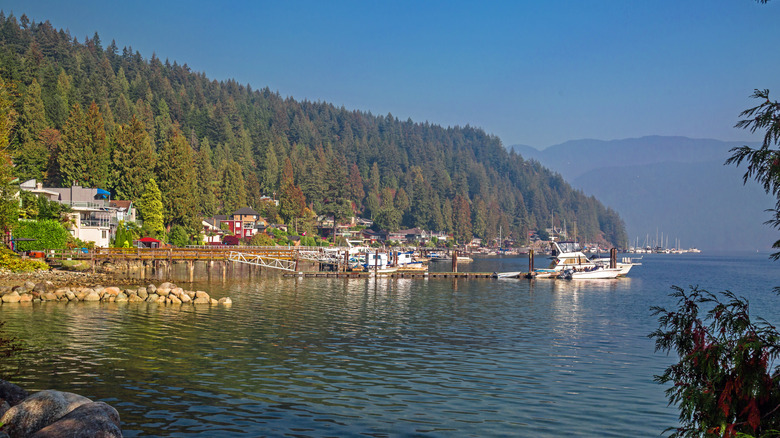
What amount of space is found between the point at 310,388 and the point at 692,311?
1500 centimetres

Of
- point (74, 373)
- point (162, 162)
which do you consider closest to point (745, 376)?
point (74, 373)

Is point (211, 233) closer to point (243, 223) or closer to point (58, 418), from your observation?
point (243, 223)

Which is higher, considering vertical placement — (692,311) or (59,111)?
(59,111)

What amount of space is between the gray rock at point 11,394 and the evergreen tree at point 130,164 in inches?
3596

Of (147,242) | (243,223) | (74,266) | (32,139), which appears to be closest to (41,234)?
(74,266)

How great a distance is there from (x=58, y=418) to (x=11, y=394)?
2.98m

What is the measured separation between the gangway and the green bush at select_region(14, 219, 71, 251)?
19110 millimetres

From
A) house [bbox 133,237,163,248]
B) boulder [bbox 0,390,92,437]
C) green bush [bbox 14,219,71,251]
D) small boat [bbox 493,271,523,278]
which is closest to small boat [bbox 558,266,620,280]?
small boat [bbox 493,271,523,278]

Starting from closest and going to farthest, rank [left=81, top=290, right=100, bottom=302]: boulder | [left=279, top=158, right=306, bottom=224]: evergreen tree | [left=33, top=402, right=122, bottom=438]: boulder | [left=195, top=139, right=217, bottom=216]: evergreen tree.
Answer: [left=33, top=402, right=122, bottom=438]: boulder
[left=81, top=290, right=100, bottom=302]: boulder
[left=195, top=139, right=217, bottom=216]: evergreen tree
[left=279, top=158, right=306, bottom=224]: evergreen tree

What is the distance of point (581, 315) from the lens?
1859 inches

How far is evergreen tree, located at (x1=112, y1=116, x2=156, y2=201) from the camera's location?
102188 millimetres

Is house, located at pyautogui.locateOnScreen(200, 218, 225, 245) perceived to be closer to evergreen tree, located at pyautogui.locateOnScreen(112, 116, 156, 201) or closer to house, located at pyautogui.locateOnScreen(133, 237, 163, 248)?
evergreen tree, located at pyautogui.locateOnScreen(112, 116, 156, 201)

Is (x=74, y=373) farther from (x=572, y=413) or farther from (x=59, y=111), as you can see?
(x=59, y=111)

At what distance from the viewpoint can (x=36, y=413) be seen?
1452cm
